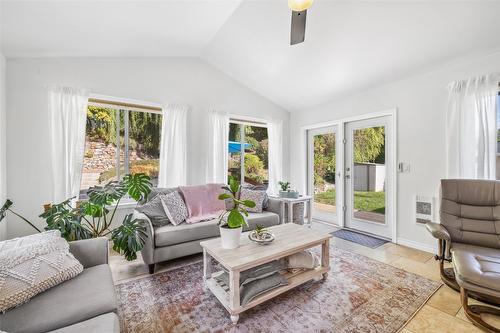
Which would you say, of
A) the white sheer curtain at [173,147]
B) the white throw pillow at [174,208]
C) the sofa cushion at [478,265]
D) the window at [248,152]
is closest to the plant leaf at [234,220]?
the white throw pillow at [174,208]

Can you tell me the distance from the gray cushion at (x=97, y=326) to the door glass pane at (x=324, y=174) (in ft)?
12.4

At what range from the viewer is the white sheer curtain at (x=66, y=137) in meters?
2.67

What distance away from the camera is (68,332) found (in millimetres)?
991

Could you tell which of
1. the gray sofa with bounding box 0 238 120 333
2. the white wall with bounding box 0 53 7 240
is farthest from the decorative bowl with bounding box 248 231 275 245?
the white wall with bounding box 0 53 7 240

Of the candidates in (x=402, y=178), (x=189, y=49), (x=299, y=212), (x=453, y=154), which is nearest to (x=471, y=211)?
(x=453, y=154)

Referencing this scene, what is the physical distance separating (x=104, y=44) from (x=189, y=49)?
1119 millimetres

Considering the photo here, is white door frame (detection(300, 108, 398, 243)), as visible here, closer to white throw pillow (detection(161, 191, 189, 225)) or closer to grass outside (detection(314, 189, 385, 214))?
grass outside (detection(314, 189, 385, 214))

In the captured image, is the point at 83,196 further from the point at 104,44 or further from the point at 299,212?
the point at 299,212

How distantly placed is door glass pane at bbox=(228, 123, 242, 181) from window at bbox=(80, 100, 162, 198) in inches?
54.5

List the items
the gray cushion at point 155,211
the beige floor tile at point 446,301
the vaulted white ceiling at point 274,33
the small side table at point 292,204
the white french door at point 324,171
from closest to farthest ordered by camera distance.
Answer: the beige floor tile at point 446,301 < the vaulted white ceiling at point 274,33 < the gray cushion at point 155,211 < the small side table at point 292,204 < the white french door at point 324,171

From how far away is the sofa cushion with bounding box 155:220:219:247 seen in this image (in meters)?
2.34

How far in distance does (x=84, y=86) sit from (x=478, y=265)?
14.4 ft

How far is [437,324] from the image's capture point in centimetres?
160

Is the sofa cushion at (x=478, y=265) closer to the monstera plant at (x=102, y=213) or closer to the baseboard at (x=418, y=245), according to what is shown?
the baseboard at (x=418, y=245)
